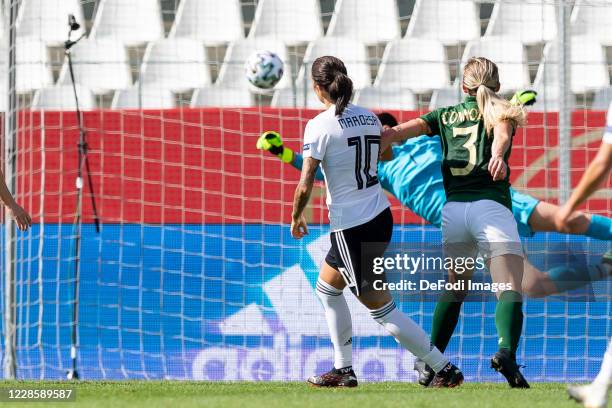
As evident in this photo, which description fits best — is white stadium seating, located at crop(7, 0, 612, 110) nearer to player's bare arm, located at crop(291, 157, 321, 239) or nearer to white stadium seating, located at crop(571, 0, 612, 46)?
white stadium seating, located at crop(571, 0, 612, 46)

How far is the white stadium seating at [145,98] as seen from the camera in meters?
9.23

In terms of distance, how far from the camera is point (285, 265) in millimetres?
8055

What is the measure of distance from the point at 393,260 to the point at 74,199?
8.87ft

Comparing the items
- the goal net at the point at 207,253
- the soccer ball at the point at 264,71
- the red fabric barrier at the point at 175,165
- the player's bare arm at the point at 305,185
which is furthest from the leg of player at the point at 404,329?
the red fabric barrier at the point at 175,165

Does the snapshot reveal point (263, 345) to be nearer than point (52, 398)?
No

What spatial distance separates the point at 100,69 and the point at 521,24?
4.01 meters

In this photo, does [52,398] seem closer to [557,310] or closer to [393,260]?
[393,260]

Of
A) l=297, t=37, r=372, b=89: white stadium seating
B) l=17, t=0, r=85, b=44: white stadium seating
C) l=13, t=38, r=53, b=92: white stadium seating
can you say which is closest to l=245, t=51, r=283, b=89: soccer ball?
l=297, t=37, r=372, b=89: white stadium seating

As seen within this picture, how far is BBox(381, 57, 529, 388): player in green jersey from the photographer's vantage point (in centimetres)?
542

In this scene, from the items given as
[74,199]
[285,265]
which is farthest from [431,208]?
[74,199]

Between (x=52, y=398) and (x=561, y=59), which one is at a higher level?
(x=561, y=59)

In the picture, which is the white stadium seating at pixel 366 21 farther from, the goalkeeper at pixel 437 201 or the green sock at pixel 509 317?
the green sock at pixel 509 317

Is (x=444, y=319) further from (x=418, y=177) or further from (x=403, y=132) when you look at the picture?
(x=418, y=177)

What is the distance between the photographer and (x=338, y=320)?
5793 mm
